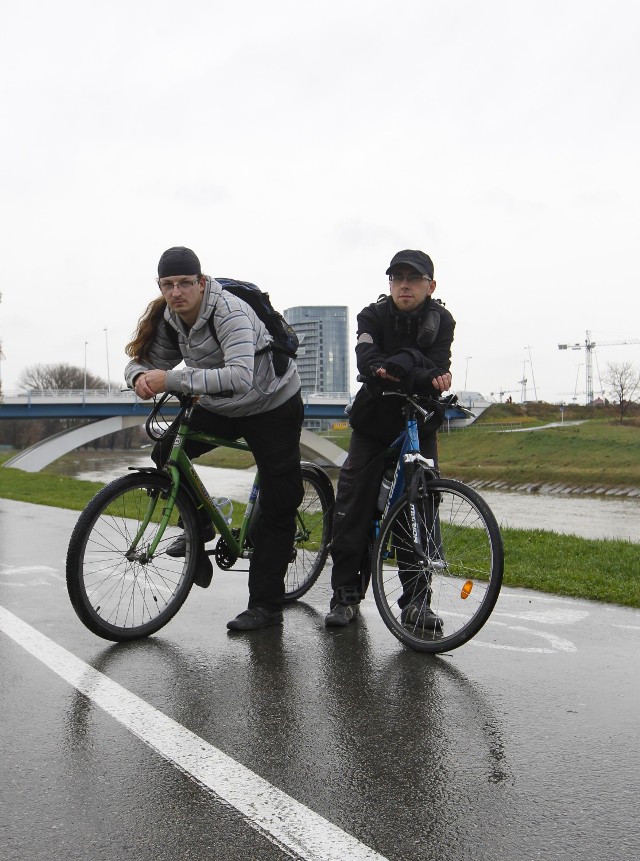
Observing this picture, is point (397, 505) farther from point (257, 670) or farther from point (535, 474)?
point (535, 474)

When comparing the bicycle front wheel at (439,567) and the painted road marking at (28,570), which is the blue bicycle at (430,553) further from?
the painted road marking at (28,570)

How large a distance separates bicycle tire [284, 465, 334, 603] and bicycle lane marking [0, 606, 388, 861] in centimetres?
163

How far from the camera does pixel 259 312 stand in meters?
4.43

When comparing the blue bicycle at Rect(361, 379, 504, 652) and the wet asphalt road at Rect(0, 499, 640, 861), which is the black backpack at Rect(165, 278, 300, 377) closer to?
the blue bicycle at Rect(361, 379, 504, 652)

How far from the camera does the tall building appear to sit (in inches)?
4651

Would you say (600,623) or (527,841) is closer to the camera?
(527,841)

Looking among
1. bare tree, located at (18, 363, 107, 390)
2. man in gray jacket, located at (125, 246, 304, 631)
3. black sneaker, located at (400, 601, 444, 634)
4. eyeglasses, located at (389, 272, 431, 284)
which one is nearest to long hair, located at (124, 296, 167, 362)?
man in gray jacket, located at (125, 246, 304, 631)

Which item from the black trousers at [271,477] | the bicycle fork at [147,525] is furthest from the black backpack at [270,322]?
the bicycle fork at [147,525]

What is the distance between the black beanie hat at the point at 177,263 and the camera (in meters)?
4.07

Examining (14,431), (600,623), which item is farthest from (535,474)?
(14,431)

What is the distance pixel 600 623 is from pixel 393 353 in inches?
65.0

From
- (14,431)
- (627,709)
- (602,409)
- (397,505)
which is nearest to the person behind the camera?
(627,709)

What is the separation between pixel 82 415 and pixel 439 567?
178 feet

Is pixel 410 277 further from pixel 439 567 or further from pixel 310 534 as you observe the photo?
pixel 310 534
